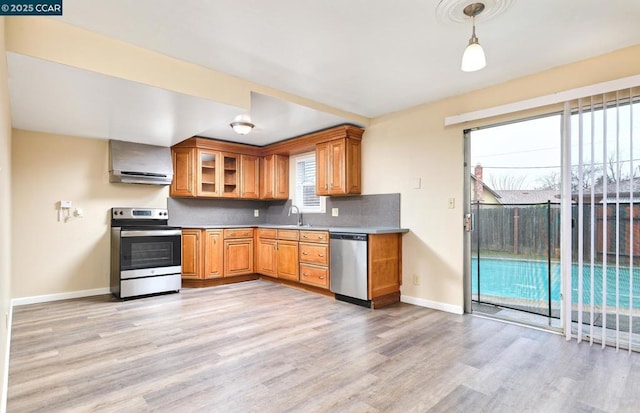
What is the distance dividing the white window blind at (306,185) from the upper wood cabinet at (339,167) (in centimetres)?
72

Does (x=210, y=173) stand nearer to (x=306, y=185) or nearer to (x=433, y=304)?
(x=306, y=185)

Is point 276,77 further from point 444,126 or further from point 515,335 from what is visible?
point 515,335

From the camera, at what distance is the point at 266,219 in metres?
6.56

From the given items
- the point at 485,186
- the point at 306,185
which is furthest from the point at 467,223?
the point at 306,185

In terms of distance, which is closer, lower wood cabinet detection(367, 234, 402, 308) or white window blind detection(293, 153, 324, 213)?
lower wood cabinet detection(367, 234, 402, 308)

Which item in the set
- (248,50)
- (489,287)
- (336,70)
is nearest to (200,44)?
(248,50)

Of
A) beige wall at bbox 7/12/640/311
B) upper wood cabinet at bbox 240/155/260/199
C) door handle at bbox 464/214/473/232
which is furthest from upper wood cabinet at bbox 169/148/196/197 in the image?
door handle at bbox 464/214/473/232

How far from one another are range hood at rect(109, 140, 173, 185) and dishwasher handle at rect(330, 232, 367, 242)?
2642 millimetres

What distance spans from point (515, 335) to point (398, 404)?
1.73 meters

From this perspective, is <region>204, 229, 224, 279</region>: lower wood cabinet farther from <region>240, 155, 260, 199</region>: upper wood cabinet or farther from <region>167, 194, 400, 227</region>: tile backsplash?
<region>240, 155, 260, 199</region>: upper wood cabinet

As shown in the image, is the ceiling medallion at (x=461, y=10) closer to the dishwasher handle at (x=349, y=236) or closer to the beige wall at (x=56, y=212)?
the dishwasher handle at (x=349, y=236)

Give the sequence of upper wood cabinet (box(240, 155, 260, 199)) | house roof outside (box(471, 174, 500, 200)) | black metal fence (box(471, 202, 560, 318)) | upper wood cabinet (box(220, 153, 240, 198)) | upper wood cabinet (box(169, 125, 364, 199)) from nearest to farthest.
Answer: black metal fence (box(471, 202, 560, 318)) < house roof outside (box(471, 174, 500, 200)) < upper wood cabinet (box(169, 125, 364, 199)) < upper wood cabinet (box(220, 153, 240, 198)) < upper wood cabinet (box(240, 155, 260, 199))

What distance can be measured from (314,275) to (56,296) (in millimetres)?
3319

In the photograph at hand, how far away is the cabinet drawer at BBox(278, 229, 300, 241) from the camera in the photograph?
15.8 ft
